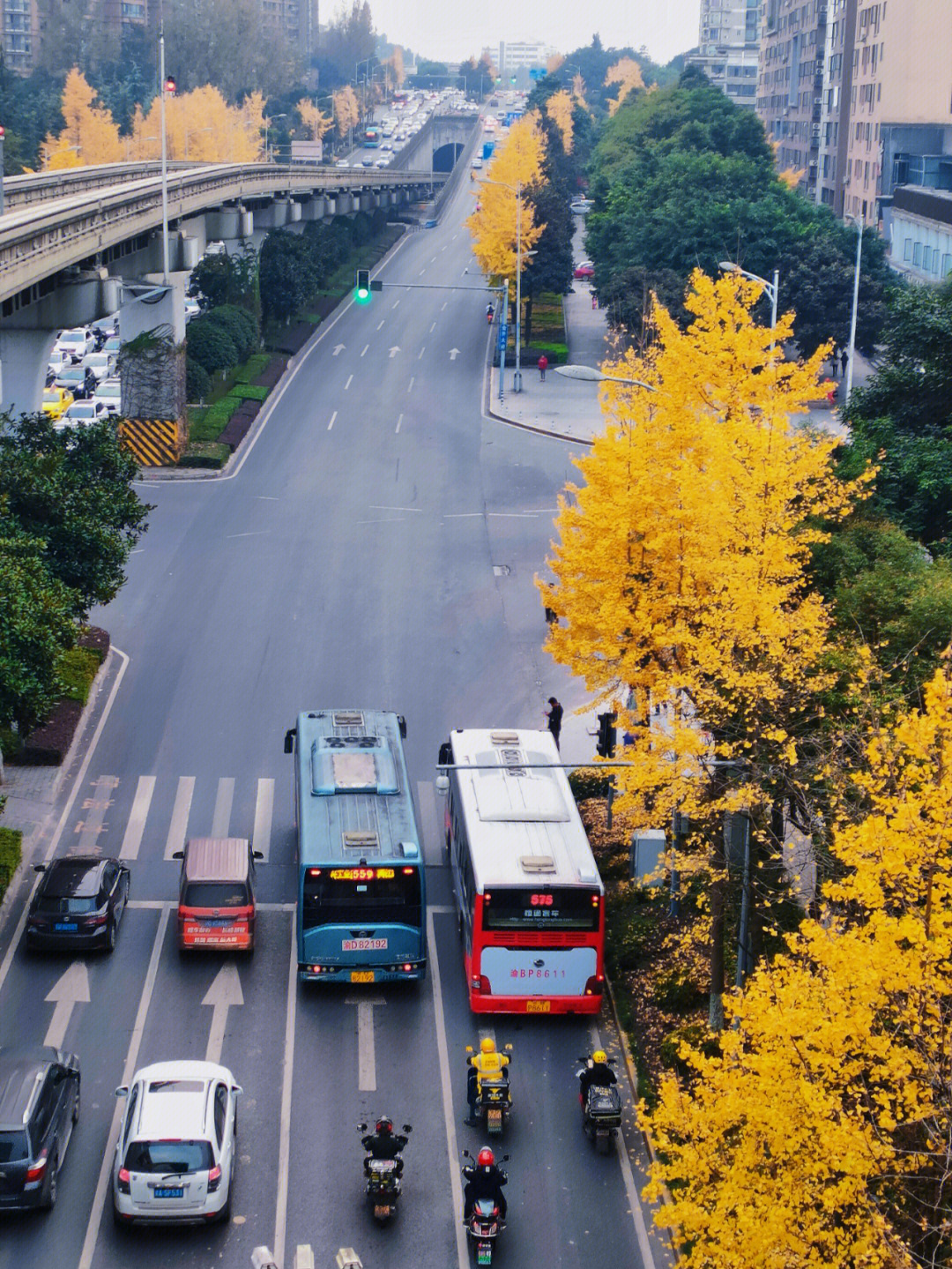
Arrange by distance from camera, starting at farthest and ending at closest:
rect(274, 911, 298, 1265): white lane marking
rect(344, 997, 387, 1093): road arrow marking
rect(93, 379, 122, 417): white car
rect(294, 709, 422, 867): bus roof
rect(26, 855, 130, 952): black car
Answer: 1. rect(93, 379, 122, 417): white car
2. rect(26, 855, 130, 952): black car
3. rect(294, 709, 422, 867): bus roof
4. rect(344, 997, 387, 1093): road arrow marking
5. rect(274, 911, 298, 1265): white lane marking

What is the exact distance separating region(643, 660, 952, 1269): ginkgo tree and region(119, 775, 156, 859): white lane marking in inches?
679

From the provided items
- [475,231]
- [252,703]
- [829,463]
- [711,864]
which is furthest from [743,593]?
[475,231]

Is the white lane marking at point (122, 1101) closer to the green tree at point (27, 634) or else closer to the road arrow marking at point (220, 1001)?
the road arrow marking at point (220, 1001)

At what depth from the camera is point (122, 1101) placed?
21.7m

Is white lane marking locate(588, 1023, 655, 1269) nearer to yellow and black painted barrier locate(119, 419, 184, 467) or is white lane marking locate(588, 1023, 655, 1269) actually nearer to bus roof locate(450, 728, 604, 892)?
bus roof locate(450, 728, 604, 892)

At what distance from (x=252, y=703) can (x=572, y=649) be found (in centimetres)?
998

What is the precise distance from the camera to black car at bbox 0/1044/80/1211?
1870cm

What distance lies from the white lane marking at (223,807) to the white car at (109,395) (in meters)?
30.7

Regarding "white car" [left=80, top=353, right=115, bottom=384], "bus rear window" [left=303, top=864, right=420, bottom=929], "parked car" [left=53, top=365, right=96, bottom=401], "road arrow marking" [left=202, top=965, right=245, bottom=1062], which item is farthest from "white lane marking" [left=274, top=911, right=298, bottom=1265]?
"white car" [left=80, top=353, right=115, bottom=384]

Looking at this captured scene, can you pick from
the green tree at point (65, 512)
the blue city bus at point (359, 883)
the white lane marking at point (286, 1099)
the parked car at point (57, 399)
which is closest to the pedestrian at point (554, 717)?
the blue city bus at point (359, 883)

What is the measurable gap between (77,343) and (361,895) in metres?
59.9

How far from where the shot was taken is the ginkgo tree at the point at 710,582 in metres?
20.3

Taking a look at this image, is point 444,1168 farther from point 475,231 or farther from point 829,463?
point 475,231

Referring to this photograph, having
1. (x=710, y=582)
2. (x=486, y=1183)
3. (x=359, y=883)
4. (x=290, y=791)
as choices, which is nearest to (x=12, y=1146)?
(x=486, y=1183)
